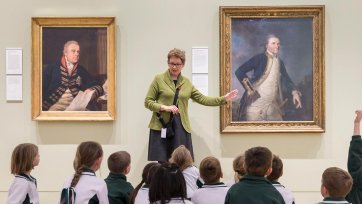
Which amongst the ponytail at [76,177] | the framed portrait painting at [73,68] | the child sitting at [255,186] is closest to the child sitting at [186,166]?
the ponytail at [76,177]

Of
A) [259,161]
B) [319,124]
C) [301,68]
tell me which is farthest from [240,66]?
[259,161]

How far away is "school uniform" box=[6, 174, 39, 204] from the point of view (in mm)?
5180

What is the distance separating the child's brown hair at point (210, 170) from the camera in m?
4.87

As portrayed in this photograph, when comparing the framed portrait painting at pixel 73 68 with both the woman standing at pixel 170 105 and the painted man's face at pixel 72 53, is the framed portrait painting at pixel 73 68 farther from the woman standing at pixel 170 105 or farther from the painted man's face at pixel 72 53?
the woman standing at pixel 170 105

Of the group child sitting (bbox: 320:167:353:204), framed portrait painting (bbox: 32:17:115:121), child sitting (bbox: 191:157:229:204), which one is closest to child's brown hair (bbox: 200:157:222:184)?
child sitting (bbox: 191:157:229:204)

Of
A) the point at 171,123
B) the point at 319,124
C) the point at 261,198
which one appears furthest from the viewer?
the point at 319,124

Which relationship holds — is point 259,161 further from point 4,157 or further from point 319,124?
point 4,157

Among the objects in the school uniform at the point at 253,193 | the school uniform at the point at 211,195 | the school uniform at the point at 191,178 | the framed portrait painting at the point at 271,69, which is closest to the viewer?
the school uniform at the point at 253,193

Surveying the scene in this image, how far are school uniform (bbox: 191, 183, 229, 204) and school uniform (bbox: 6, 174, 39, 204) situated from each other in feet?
5.02

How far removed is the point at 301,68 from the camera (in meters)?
7.77

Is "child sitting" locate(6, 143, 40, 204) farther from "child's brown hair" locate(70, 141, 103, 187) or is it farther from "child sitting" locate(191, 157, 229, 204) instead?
"child sitting" locate(191, 157, 229, 204)

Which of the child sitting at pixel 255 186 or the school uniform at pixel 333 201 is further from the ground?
the child sitting at pixel 255 186

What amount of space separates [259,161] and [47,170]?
435cm

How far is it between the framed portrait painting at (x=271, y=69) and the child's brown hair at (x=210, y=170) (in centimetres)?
283
